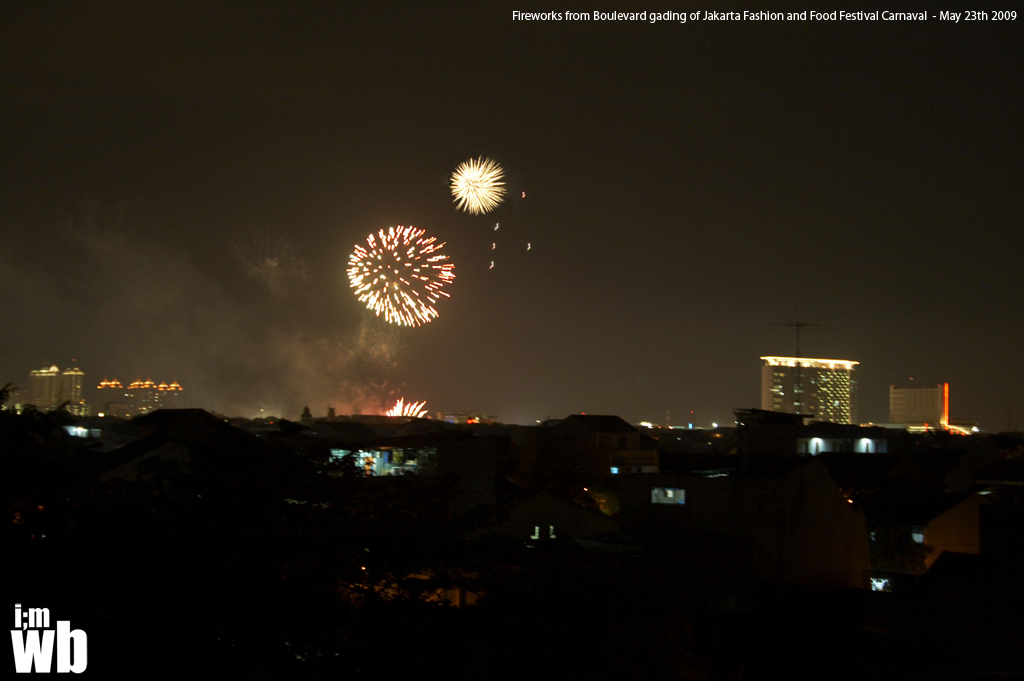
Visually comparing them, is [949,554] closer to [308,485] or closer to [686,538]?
[686,538]

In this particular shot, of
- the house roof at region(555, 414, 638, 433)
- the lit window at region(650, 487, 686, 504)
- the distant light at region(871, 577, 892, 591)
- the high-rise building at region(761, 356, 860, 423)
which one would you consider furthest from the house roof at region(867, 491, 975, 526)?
the high-rise building at region(761, 356, 860, 423)

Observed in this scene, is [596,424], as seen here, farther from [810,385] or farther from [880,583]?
[810,385]

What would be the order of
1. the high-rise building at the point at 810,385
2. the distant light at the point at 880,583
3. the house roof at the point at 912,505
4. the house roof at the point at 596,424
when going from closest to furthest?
the distant light at the point at 880,583 → the house roof at the point at 912,505 → the house roof at the point at 596,424 → the high-rise building at the point at 810,385

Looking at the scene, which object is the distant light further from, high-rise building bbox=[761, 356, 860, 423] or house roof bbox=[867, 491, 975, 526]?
high-rise building bbox=[761, 356, 860, 423]

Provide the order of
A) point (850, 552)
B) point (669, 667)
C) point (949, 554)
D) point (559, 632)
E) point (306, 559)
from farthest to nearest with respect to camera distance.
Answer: point (850, 552)
point (949, 554)
point (669, 667)
point (559, 632)
point (306, 559)

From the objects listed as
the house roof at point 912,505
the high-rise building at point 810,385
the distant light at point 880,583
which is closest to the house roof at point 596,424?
the house roof at point 912,505

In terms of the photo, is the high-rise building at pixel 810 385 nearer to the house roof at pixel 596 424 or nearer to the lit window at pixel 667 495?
the house roof at pixel 596 424

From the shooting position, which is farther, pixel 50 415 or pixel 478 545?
pixel 50 415

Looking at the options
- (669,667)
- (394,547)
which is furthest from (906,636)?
(394,547)

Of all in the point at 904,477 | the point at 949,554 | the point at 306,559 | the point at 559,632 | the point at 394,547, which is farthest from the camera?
the point at 904,477
